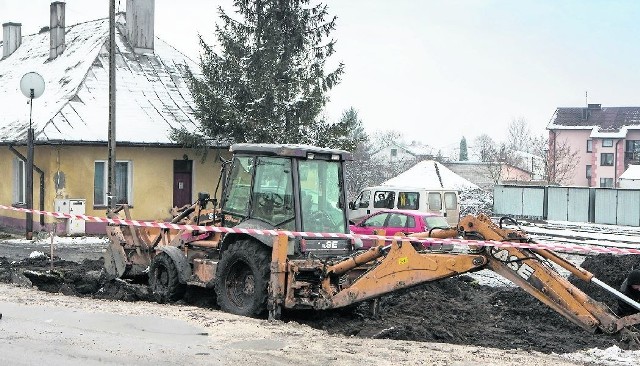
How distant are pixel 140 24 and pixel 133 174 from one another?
284 inches

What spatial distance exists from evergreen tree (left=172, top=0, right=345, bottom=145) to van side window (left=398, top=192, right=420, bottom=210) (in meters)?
3.00

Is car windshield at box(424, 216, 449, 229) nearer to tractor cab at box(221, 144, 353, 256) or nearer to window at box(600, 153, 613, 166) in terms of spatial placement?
tractor cab at box(221, 144, 353, 256)

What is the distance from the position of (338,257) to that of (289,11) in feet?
59.5

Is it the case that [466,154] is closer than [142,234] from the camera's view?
No

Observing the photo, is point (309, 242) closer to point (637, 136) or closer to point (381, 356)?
point (381, 356)

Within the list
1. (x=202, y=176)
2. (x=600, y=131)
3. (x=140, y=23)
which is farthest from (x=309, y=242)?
(x=600, y=131)

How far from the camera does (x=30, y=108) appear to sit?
26.0 meters

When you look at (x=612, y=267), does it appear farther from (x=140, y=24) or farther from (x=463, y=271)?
(x=140, y=24)

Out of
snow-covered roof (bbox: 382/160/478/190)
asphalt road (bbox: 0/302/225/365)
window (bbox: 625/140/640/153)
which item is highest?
window (bbox: 625/140/640/153)

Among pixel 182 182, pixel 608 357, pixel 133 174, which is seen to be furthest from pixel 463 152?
pixel 608 357

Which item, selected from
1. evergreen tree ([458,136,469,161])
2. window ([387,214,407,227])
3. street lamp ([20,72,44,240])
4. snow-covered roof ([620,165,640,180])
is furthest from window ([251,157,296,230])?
evergreen tree ([458,136,469,161])

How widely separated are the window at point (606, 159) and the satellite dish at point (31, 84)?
57.4m

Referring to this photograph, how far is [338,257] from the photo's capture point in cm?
1232

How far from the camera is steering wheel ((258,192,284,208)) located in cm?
1249
